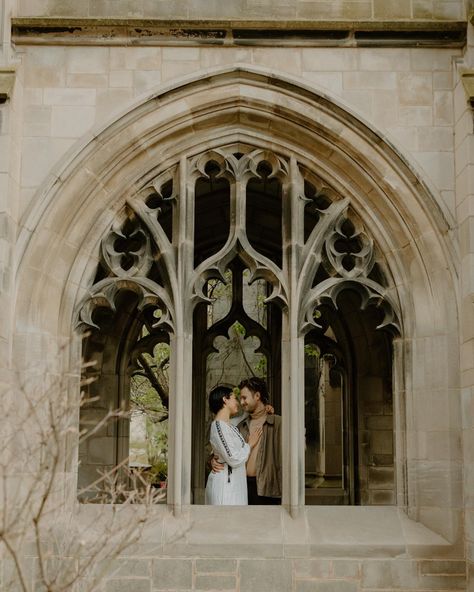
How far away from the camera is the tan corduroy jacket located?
7.88 m

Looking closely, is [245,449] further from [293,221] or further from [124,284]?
[293,221]

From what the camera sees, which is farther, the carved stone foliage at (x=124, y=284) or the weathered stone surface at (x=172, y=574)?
the carved stone foliage at (x=124, y=284)

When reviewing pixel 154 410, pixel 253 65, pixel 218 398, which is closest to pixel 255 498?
pixel 218 398

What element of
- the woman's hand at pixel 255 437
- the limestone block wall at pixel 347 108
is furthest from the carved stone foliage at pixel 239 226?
the woman's hand at pixel 255 437

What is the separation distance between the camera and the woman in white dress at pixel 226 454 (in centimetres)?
720

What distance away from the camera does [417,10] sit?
717 centimetres

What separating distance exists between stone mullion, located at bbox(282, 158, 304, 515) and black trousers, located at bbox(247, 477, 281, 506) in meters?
1.24

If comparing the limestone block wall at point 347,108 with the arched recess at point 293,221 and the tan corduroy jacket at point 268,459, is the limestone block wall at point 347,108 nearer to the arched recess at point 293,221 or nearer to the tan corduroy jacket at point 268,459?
the arched recess at point 293,221

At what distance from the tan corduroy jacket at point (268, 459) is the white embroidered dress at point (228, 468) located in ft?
1.77

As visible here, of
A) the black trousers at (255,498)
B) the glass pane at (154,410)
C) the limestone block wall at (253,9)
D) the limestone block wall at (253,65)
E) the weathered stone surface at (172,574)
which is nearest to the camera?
the weathered stone surface at (172,574)

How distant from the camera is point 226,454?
718cm

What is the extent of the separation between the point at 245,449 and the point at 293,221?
1.76 m

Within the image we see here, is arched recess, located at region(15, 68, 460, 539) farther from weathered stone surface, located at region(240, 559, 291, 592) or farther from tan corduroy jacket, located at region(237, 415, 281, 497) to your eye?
tan corduroy jacket, located at region(237, 415, 281, 497)

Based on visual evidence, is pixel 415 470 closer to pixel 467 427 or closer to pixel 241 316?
pixel 467 427
